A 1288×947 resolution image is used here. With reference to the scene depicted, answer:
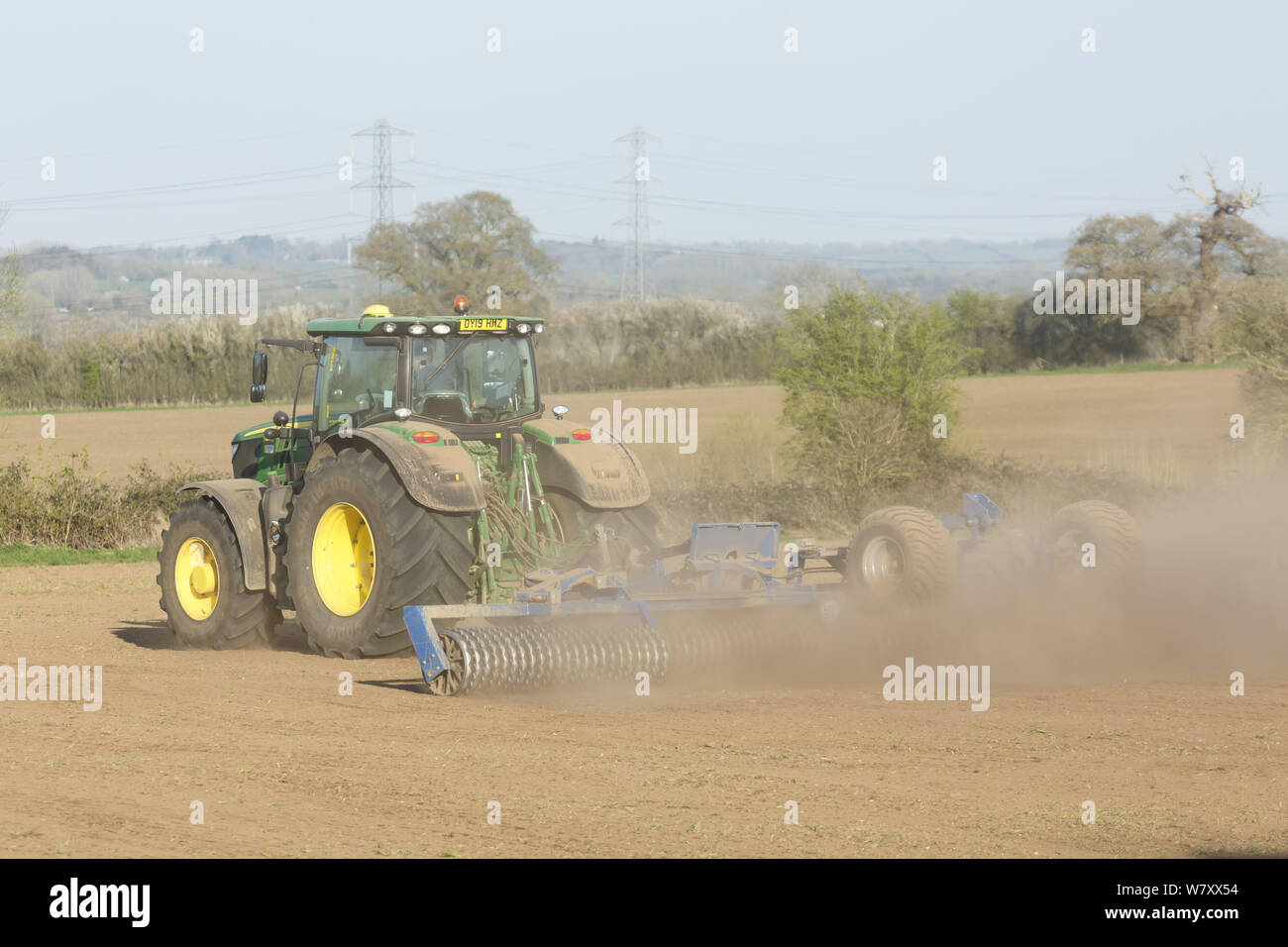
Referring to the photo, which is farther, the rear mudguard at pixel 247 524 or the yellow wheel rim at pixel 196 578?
the yellow wheel rim at pixel 196 578

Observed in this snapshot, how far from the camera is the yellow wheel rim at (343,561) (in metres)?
9.85

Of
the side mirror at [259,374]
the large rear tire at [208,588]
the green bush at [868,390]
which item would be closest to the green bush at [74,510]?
the large rear tire at [208,588]

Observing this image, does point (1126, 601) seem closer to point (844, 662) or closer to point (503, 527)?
point (844, 662)

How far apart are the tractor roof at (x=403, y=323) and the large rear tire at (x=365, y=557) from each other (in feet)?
2.89

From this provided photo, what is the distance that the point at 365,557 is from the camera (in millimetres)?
9875

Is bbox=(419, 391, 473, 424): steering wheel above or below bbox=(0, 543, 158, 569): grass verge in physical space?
above

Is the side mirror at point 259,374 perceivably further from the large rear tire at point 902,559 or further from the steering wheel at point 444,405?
the large rear tire at point 902,559

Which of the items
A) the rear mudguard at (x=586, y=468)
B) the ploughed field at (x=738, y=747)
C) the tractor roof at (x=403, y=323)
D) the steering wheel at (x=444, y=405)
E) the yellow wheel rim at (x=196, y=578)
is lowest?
the ploughed field at (x=738, y=747)

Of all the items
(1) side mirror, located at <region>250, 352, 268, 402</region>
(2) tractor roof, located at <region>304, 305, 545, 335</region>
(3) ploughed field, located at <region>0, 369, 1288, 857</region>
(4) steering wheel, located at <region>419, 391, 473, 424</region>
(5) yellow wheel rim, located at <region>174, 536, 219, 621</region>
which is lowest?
(3) ploughed field, located at <region>0, 369, 1288, 857</region>

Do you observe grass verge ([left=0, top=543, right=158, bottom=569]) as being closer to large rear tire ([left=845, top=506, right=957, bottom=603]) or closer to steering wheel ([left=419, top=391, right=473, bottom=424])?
steering wheel ([left=419, top=391, right=473, bottom=424])

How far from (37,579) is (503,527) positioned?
8273 mm

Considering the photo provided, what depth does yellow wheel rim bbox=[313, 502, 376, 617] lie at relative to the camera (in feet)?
32.3

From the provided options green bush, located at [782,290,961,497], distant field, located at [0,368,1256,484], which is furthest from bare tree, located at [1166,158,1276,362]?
green bush, located at [782,290,961,497]

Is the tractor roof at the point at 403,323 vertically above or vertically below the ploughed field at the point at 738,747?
above
